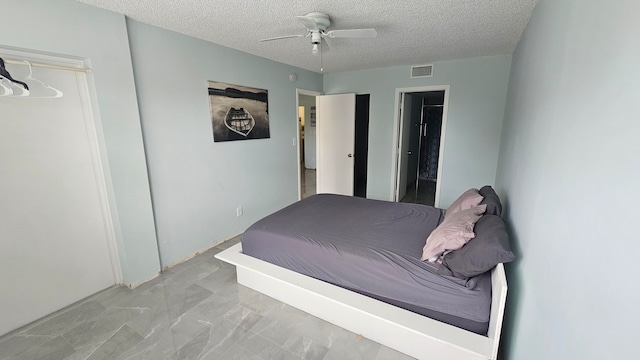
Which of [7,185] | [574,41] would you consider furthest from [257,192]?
[574,41]

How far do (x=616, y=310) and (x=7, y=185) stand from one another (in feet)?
9.97

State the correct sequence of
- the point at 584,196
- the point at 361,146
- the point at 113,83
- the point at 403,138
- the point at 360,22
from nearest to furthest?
1. the point at 584,196
2. the point at 113,83
3. the point at 360,22
4. the point at 403,138
5. the point at 361,146

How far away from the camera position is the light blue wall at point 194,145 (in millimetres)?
2420

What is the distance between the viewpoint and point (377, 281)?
1729 millimetres

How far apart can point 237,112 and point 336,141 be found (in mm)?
1999

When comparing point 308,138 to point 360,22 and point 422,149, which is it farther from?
point 360,22

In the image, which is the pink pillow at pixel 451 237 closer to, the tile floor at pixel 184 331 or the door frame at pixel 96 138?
the tile floor at pixel 184 331

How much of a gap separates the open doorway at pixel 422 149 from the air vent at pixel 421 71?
0.74m

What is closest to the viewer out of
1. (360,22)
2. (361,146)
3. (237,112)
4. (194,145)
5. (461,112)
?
(360,22)

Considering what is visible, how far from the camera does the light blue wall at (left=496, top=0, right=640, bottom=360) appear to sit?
579mm

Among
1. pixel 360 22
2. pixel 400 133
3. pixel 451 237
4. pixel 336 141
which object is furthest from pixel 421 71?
pixel 451 237

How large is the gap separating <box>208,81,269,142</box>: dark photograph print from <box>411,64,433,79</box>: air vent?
7.20 ft

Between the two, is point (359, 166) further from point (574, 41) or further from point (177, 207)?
point (574, 41)

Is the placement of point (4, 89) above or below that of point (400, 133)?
above
